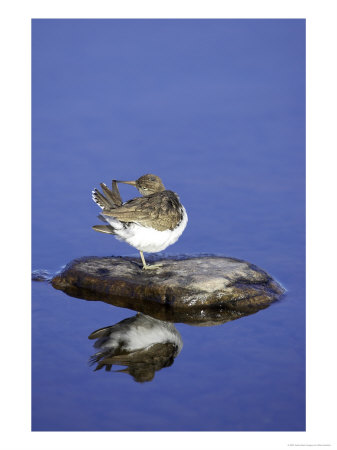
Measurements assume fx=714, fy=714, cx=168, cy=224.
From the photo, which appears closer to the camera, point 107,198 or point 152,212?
point 152,212

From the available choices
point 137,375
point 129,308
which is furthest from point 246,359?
point 129,308

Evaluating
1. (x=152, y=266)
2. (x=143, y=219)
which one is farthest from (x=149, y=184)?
(x=152, y=266)

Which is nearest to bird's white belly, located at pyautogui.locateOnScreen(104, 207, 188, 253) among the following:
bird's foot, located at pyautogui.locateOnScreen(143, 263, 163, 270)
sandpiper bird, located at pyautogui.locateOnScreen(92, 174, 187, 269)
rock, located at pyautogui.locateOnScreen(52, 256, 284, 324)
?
sandpiper bird, located at pyautogui.locateOnScreen(92, 174, 187, 269)

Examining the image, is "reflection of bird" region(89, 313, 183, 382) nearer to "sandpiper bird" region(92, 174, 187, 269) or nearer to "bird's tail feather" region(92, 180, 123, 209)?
"sandpiper bird" region(92, 174, 187, 269)

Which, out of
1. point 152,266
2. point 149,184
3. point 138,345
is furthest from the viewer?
point 149,184

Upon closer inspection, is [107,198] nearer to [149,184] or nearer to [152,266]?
[149,184]

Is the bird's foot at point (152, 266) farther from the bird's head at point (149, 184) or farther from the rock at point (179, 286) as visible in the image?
the bird's head at point (149, 184)

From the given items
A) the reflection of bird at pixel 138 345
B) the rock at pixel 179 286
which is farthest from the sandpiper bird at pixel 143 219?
the reflection of bird at pixel 138 345

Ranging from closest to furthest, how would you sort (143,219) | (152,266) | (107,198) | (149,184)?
(143,219) → (152,266) → (107,198) → (149,184)
